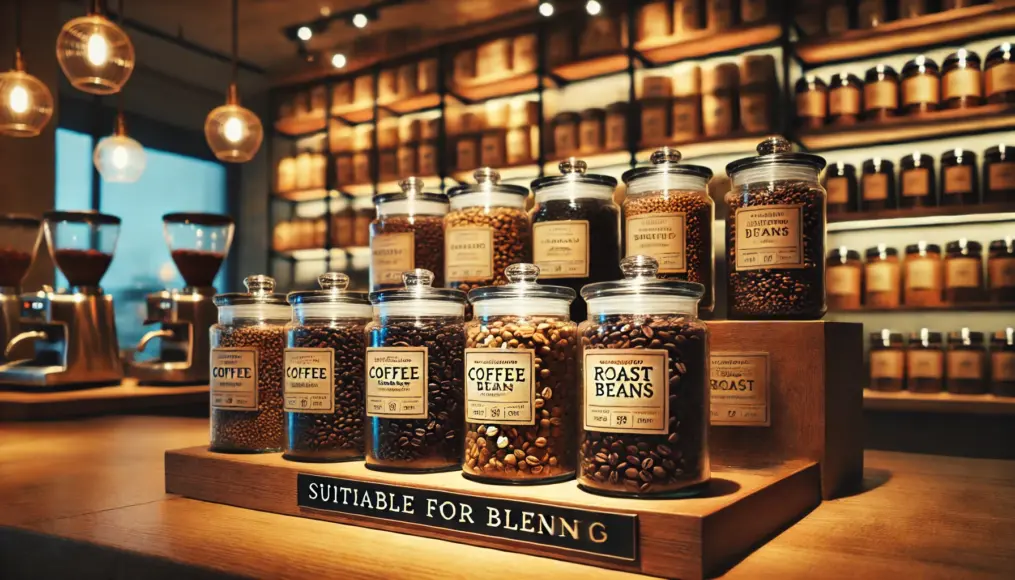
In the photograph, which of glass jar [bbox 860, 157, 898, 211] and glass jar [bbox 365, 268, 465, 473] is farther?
glass jar [bbox 860, 157, 898, 211]

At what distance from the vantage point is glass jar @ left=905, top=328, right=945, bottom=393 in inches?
104

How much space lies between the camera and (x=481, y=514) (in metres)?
0.73

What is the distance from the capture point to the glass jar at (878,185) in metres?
2.73

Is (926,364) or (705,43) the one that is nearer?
(926,364)

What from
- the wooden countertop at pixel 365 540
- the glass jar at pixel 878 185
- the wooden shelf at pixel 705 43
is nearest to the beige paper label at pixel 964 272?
the glass jar at pixel 878 185

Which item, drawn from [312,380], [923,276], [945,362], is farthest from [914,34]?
[312,380]

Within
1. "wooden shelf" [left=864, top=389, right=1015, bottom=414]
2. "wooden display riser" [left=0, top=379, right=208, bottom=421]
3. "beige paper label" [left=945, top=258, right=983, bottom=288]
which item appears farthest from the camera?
"beige paper label" [left=945, top=258, right=983, bottom=288]

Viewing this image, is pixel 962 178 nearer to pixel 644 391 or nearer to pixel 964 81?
pixel 964 81

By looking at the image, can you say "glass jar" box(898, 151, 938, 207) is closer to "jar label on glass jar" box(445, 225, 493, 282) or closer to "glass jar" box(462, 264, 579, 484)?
"jar label on glass jar" box(445, 225, 493, 282)

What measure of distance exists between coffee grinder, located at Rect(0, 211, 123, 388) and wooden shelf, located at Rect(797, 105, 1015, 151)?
91.8 inches

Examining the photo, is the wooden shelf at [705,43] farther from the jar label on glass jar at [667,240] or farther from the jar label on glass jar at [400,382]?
the jar label on glass jar at [400,382]

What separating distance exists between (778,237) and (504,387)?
1.21 ft

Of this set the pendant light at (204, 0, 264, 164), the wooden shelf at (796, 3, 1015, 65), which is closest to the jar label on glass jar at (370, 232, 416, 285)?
the pendant light at (204, 0, 264, 164)

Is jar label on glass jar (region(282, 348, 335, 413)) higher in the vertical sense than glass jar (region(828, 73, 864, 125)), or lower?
lower
